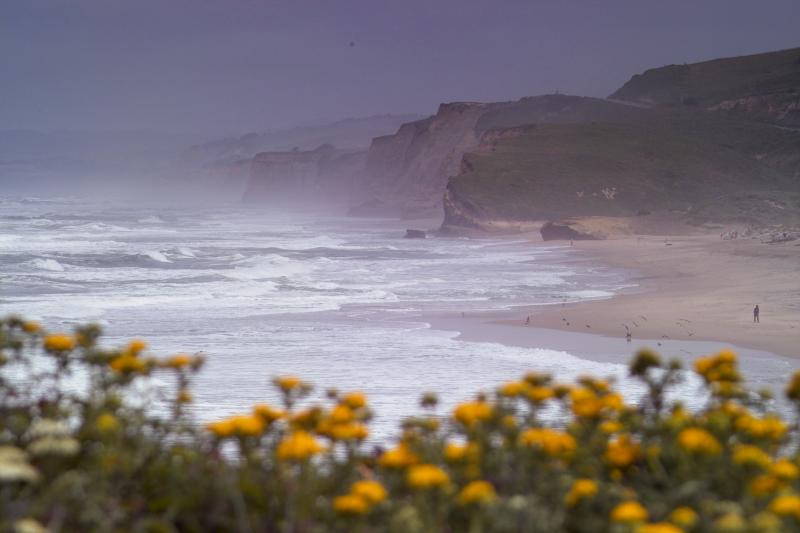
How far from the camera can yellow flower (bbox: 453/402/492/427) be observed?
345 centimetres

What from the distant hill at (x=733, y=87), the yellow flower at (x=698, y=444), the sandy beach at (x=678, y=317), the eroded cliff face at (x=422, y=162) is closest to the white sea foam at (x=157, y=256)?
the sandy beach at (x=678, y=317)

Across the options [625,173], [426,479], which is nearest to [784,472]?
[426,479]

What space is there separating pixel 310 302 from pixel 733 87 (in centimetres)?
12485

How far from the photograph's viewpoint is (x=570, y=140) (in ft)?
331

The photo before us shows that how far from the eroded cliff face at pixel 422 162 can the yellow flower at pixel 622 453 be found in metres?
113

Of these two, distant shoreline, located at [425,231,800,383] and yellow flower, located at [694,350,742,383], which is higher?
yellow flower, located at [694,350,742,383]

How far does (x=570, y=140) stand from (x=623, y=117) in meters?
32.7

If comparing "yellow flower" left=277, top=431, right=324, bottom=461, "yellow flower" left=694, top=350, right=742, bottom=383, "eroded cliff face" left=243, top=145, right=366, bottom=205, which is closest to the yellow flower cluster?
"yellow flower" left=277, top=431, right=324, bottom=461

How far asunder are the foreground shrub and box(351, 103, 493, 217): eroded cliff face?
11260 cm

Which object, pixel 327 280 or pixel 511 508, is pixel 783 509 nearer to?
pixel 511 508

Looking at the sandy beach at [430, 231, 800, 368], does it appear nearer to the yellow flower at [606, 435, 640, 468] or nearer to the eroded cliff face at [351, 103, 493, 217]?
the yellow flower at [606, 435, 640, 468]

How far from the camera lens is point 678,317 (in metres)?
26.8

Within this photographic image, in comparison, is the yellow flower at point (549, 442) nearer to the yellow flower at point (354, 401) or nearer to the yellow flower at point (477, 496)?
the yellow flower at point (477, 496)

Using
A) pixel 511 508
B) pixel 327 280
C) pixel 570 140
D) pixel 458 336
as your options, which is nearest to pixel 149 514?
pixel 511 508
